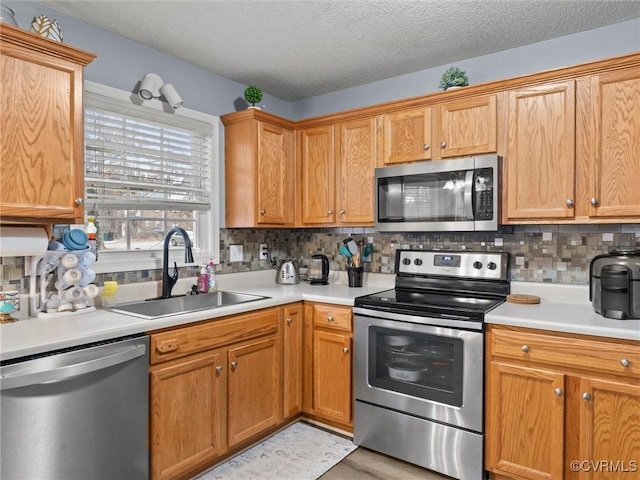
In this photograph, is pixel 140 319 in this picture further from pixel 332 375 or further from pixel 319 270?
pixel 319 270

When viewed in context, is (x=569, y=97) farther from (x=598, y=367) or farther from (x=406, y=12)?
(x=598, y=367)

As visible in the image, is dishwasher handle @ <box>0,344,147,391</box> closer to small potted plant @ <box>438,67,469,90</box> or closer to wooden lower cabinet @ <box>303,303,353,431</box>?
wooden lower cabinet @ <box>303,303,353,431</box>

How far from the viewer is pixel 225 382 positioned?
87.0 inches

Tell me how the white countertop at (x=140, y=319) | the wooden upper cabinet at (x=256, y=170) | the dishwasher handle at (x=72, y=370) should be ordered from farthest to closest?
1. the wooden upper cabinet at (x=256, y=170)
2. the white countertop at (x=140, y=319)
3. the dishwasher handle at (x=72, y=370)

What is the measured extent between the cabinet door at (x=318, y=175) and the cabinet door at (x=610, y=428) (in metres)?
1.83

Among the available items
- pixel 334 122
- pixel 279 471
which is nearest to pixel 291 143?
pixel 334 122

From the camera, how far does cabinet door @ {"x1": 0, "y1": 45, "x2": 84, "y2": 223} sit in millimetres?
1665

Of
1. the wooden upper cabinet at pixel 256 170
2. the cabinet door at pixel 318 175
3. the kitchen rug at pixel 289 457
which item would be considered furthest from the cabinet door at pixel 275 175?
the kitchen rug at pixel 289 457

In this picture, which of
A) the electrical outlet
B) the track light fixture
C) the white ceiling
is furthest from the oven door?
the track light fixture

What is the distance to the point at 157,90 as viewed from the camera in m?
2.51

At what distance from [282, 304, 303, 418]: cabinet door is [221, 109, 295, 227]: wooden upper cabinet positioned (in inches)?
27.8

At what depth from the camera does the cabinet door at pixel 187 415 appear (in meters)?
1.90

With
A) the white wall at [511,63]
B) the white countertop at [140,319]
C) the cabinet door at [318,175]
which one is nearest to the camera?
the white countertop at [140,319]

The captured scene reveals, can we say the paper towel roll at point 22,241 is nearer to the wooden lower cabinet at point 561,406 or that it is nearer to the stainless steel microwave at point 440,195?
the stainless steel microwave at point 440,195
